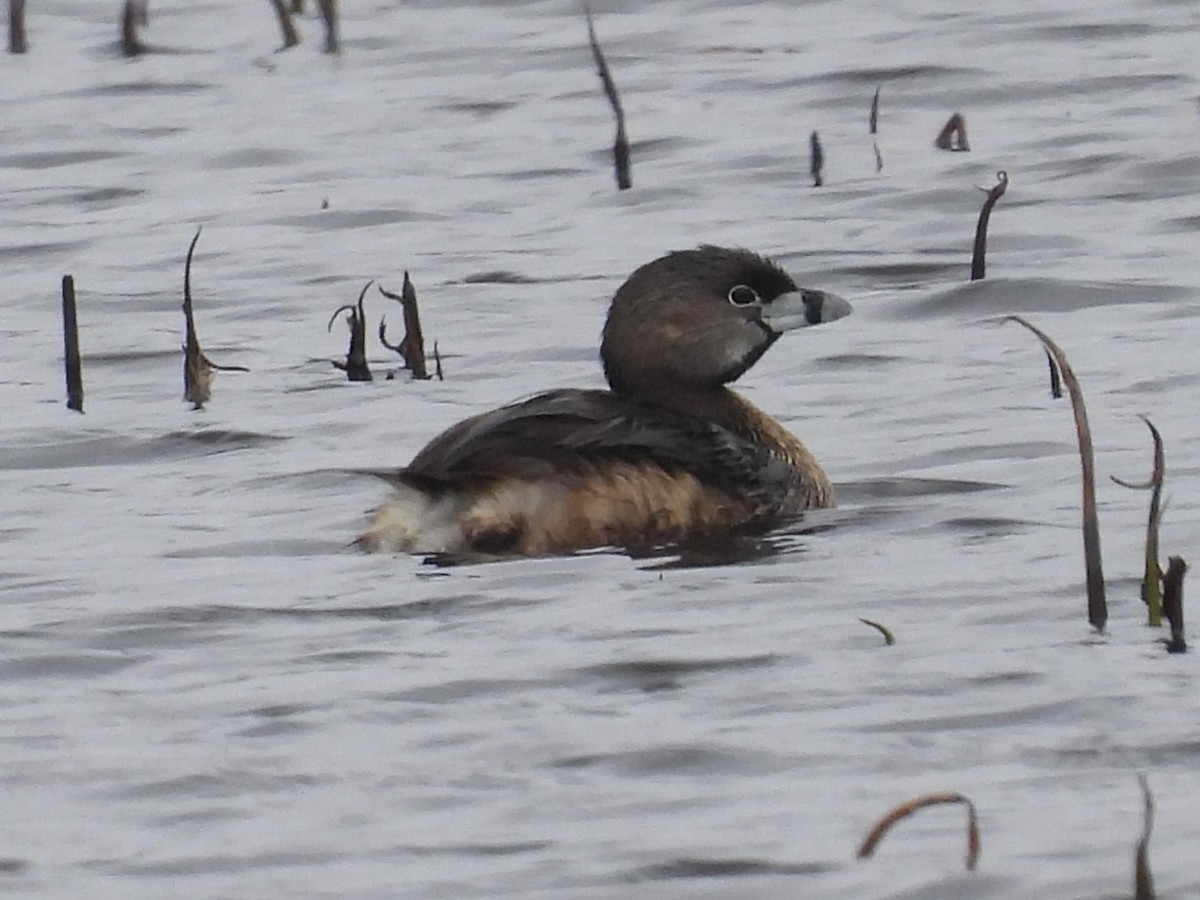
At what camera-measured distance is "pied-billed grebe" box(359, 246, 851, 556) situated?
794cm

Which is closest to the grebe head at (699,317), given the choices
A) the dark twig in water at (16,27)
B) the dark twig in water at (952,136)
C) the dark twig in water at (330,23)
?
the dark twig in water at (952,136)

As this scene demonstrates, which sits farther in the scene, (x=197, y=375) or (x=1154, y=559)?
(x=197, y=375)

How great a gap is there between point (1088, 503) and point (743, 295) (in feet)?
9.03

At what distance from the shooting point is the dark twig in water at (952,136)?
13.4m

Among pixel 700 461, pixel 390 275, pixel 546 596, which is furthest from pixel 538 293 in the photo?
pixel 546 596

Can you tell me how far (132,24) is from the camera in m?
16.3

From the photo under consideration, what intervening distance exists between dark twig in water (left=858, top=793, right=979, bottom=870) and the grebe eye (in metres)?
3.71

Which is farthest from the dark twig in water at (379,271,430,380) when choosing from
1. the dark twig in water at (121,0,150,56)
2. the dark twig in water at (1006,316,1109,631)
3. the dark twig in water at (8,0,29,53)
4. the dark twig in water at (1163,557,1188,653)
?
the dark twig in water at (121,0,150,56)

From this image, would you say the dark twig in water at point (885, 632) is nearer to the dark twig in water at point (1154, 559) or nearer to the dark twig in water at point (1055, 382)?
the dark twig in water at point (1154, 559)

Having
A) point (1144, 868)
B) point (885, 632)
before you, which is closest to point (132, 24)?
point (885, 632)

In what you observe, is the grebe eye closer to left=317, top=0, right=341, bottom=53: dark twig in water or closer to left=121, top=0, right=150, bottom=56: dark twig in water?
left=317, top=0, right=341, bottom=53: dark twig in water

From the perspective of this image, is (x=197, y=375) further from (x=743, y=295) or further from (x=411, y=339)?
(x=743, y=295)

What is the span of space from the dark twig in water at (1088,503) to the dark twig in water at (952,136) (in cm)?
664

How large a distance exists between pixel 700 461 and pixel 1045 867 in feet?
10.5
